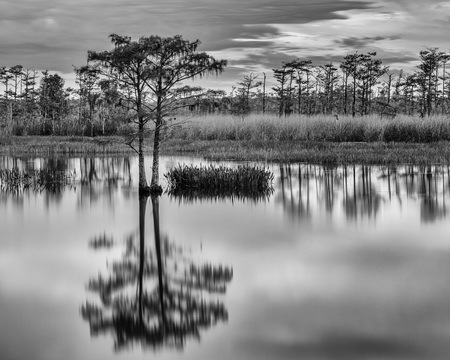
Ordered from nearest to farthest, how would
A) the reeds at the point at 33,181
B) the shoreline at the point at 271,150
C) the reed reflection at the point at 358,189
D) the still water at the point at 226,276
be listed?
the still water at the point at 226,276, the reed reflection at the point at 358,189, the reeds at the point at 33,181, the shoreline at the point at 271,150

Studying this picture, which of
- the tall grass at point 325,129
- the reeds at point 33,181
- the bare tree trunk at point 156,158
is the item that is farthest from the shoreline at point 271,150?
the bare tree trunk at point 156,158

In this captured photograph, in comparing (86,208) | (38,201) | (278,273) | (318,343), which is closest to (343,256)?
(278,273)

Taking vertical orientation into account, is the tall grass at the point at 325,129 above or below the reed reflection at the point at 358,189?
above

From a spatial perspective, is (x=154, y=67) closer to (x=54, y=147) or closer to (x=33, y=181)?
(x=33, y=181)

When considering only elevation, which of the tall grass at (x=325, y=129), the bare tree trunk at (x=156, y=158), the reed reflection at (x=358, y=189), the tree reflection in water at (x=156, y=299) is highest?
the tall grass at (x=325, y=129)

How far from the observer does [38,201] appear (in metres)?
16.9

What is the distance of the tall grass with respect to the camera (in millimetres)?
33250

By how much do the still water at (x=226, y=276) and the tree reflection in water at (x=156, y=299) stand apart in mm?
26

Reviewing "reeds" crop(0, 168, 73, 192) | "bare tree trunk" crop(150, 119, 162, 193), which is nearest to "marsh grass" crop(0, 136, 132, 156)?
"reeds" crop(0, 168, 73, 192)

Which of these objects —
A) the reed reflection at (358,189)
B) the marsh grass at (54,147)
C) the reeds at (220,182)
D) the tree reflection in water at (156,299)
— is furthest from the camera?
the marsh grass at (54,147)

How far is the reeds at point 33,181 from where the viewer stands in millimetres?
19250

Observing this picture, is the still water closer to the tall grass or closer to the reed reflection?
the reed reflection

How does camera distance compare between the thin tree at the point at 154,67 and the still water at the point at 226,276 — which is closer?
the still water at the point at 226,276

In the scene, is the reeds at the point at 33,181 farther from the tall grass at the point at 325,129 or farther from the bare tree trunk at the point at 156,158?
the tall grass at the point at 325,129
